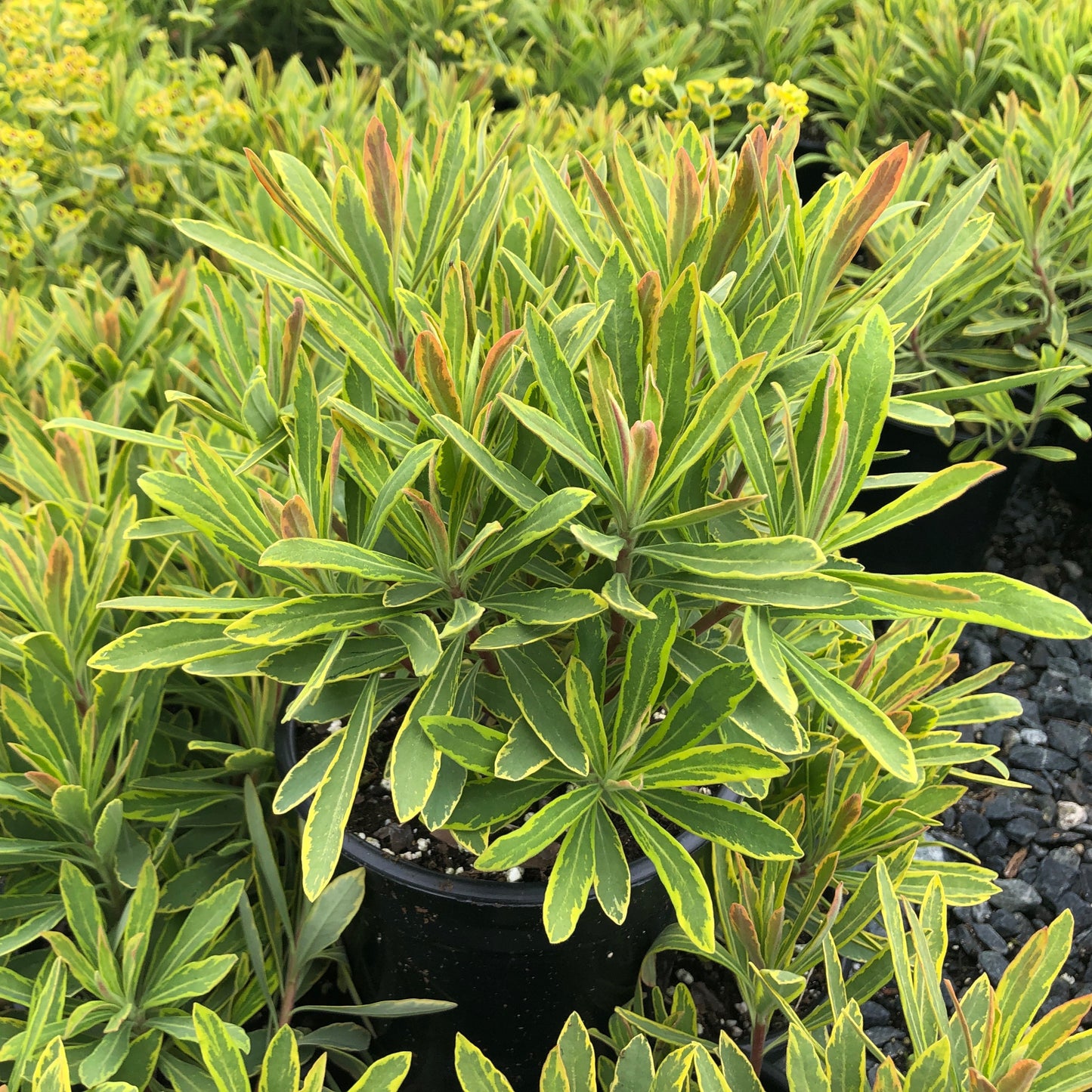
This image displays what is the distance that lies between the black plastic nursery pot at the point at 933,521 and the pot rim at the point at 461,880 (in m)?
1.07

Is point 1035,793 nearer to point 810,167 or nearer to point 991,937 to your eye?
point 991,937

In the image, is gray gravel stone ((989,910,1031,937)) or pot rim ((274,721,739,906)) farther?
gray gravel stone ((989,910,1031,937))

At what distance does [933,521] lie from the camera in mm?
1958

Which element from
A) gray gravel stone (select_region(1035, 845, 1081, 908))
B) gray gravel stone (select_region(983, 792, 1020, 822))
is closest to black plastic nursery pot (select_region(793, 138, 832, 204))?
gray gravel stone (select_region(983, 792, 1020, 822))

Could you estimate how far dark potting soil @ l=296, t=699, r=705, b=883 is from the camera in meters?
1.04

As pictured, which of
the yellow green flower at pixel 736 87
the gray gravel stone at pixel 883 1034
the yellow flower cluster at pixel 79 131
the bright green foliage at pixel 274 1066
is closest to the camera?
the bright green foliage at pixel 274 1066

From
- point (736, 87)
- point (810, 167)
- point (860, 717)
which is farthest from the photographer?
point (810, 167)

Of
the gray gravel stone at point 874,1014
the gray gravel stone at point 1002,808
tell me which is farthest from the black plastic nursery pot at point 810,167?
the gray gravel stone at point 874,1014

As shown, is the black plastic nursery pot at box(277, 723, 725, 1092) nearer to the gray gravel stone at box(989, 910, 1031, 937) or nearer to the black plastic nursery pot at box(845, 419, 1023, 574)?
the gray gravel stone at box(989, 910, 1031, 937)

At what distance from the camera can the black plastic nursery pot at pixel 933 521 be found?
6.31 feet

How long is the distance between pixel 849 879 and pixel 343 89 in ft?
6.50

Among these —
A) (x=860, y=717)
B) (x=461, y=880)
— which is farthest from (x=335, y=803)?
(x=860, y=717)

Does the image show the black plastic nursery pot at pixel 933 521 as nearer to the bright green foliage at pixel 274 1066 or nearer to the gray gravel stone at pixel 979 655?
the gray gravel stone at pixel 979 655

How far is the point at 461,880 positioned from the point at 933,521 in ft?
4.45
